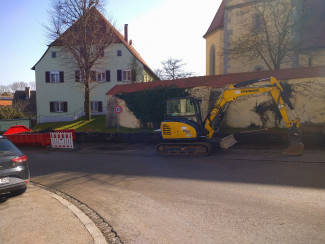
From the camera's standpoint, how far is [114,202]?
5.80 meters

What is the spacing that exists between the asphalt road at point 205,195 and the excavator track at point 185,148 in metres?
0.60

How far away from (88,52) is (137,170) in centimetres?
1875

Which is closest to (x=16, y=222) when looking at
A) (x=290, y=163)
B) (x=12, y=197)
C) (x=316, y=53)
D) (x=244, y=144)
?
(x=12, y=197)

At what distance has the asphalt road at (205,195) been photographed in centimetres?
405

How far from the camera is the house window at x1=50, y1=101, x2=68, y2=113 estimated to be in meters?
Answer: 32.6

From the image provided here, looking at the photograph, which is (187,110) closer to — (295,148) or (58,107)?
(295,148)

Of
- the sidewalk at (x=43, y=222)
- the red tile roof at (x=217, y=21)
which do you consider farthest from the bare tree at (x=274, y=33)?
the sidewalk at (x=43, y=222)

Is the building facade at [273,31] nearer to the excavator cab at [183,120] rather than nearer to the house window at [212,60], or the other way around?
the house window at [212,60]

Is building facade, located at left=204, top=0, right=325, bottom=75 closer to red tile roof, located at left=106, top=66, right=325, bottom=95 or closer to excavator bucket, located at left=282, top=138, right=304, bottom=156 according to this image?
red tile roof, located at left=106, top=66, right=325, bottom=95

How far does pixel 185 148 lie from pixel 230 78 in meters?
7.10

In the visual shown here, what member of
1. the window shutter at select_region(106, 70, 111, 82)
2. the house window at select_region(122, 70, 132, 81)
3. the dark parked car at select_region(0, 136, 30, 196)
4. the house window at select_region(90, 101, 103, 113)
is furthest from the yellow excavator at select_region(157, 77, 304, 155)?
the window shutter at select_region(106, 70, 111, 82)

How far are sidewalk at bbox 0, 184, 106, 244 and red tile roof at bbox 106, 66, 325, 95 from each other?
12800mm

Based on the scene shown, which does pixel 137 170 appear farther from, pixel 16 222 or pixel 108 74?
pixel 108 74

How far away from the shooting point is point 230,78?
16375mm
